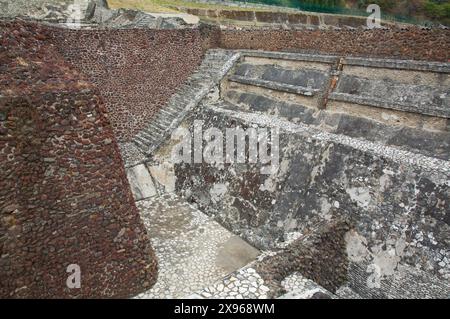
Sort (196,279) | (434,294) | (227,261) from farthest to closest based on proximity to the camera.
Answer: (227,261)
(196,279)
(434,294)

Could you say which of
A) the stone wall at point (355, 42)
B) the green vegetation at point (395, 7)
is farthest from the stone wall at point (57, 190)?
the green vegetation at point (395, 7)

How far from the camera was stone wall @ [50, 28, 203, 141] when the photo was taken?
9201mm

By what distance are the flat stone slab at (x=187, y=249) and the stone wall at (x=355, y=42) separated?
5167mm

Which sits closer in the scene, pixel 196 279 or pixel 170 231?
pixel 196 279

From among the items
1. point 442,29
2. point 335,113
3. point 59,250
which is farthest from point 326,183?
point 59,250

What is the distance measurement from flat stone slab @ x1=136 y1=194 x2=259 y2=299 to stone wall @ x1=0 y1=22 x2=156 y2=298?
1.50ft

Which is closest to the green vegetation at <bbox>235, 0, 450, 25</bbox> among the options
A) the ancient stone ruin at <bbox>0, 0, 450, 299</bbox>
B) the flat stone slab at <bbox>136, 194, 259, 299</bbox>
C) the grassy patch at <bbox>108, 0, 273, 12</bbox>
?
the grassy patch at <bbox>108, 0, 273, 12</bbox>

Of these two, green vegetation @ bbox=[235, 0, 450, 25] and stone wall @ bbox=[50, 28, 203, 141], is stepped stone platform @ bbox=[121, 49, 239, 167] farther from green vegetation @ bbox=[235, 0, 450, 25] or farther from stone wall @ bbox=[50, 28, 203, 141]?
green vegetation @ bbox=[235, 0, 450, 25]

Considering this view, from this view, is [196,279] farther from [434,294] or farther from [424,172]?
[424,172]

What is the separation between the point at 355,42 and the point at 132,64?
5.81 m

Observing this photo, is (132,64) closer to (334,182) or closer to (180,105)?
(180,105)

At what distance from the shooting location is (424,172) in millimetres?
5379

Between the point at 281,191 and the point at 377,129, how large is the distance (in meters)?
2.19

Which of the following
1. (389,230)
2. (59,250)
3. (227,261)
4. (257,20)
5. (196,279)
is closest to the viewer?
(59,250)
